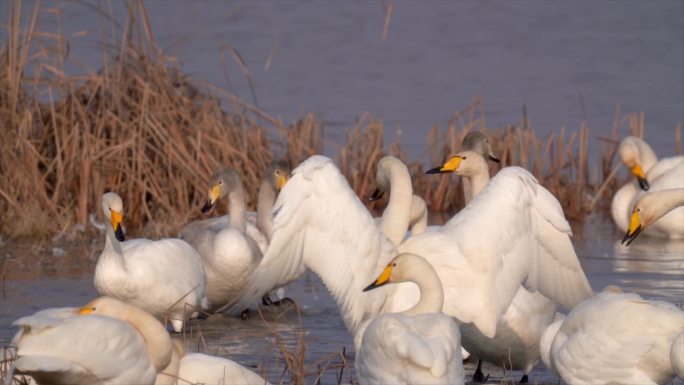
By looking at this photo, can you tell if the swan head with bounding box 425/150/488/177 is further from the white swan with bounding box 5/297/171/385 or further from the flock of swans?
the white swan with bounding box 5/297/171/385

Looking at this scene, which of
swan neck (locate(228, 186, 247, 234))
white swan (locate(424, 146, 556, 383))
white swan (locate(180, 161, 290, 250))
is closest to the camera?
white swan (locate(424, 146, 556, 383))

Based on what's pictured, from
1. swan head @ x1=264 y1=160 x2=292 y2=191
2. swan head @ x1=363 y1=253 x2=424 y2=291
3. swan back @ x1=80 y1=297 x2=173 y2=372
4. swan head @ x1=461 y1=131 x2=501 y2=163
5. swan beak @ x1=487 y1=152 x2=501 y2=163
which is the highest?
swan back @ x1=80 y1=297 x2=173 y2=372

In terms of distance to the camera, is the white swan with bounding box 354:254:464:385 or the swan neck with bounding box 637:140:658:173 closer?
the white swan with bounding box 354:254:464:385

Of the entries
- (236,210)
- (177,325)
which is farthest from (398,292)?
(236,210)

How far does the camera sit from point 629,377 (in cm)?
665

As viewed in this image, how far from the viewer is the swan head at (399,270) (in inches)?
271

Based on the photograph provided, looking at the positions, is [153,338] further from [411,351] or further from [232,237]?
[232,237]

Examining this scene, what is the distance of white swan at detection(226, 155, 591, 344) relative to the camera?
7.49m

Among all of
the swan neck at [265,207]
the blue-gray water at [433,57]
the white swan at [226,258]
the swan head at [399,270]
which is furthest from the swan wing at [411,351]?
the blue-gray water at [433,57]

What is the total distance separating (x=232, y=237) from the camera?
1005 cm

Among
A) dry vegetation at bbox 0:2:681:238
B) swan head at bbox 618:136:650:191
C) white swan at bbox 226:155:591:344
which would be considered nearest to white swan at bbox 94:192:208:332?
white swan at bbox 226:155:591:344

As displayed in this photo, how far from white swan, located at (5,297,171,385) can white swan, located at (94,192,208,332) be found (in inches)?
114

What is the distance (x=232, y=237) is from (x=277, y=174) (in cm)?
138

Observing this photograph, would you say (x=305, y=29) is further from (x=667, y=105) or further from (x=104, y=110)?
(x=104, y=110)
